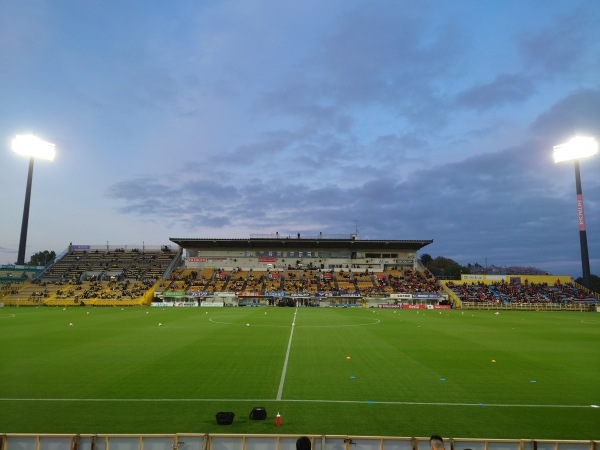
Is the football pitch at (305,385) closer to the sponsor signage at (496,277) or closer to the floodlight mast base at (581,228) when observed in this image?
the floodlight mast base at (581,228)

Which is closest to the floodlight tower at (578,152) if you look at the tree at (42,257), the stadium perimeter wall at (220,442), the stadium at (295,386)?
the stadium at (295,386)

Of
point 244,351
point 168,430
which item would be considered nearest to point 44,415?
point 168,430

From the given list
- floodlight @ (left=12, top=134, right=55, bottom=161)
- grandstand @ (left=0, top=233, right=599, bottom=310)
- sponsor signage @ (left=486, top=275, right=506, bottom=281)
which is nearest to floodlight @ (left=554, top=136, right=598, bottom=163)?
grandstand @ (left=0, top=233, right=599, bottom=310)

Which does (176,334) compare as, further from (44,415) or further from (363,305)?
(363,305)

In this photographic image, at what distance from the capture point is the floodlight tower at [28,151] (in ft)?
177

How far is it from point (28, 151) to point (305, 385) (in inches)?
2340

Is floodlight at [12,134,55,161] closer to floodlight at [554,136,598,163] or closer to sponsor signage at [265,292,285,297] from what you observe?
sponsor signage at [265,292,285,297]

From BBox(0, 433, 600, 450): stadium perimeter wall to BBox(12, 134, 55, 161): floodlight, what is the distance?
6053 centimetres

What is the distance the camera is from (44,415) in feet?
31.6

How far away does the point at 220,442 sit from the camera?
651cm

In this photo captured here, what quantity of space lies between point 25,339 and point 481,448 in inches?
990

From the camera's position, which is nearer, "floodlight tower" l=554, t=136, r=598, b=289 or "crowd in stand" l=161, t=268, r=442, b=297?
"floodlight tower" l=554, t=136, r=598, b=289

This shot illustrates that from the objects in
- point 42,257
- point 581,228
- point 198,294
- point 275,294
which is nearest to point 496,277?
point 581,228

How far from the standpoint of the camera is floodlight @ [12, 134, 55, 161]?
5378 cm
